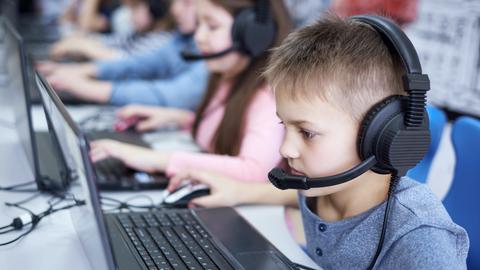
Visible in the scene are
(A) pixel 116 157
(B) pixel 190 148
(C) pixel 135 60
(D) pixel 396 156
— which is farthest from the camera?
(C) pixel 135 60

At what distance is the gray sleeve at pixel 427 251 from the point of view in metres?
0.65

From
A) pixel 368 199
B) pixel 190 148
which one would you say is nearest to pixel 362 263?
pixel 368 199

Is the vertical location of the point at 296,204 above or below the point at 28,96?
below

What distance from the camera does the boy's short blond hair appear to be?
73cm

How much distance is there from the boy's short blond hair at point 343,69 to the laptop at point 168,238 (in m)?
0.24

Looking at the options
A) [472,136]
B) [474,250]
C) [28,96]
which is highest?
[28,96]

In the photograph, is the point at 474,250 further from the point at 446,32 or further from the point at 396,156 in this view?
the point at 446,32

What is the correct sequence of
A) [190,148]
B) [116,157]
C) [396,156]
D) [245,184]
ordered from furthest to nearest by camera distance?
[190,148] → [116,157] → [245,184] → [396,156]

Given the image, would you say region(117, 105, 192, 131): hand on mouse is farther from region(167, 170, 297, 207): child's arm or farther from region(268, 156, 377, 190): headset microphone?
region(268, 156, 377, 190): headset microphone

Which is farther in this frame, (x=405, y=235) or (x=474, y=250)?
(x=474, y=250)

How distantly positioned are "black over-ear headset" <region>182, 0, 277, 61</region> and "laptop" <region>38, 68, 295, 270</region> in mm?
404

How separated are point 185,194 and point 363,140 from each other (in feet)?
1.41

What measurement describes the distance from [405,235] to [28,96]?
65cm

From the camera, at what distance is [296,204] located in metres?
1.08
